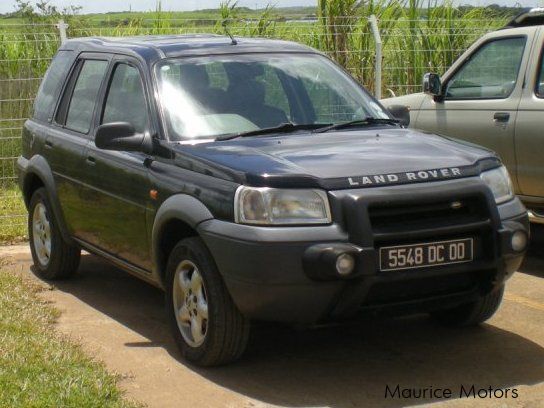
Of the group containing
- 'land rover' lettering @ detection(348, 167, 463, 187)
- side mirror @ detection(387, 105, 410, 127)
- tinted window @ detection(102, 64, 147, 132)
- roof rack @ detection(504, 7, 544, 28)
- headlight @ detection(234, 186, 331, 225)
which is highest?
roof rack @ detection(504, 7, 544, 28)

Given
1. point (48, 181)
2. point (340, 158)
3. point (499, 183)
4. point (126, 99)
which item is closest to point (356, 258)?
point (340, 158)

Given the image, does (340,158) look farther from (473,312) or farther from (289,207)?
(473,312)

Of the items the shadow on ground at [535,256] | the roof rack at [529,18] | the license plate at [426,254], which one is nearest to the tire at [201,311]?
the license plate at [426,254]

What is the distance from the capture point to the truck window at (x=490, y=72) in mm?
9055

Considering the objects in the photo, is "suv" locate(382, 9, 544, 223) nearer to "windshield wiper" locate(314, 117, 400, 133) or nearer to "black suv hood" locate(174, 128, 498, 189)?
"windshield wiper" locate(314, 117, 400, 133)

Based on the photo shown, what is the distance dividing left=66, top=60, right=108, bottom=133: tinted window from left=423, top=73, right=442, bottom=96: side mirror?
2.90m

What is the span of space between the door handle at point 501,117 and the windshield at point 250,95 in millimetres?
1752

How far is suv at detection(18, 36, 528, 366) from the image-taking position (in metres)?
5.74

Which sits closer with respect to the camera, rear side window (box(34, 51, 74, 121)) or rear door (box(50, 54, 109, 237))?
rear door (box(50, 54, 109, 237))

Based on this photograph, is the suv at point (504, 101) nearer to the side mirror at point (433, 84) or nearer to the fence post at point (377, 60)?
the side mirror at point (433, 84)

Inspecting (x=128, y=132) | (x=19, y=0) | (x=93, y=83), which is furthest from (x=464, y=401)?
(x=19, y=0)

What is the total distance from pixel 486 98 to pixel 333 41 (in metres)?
4.54

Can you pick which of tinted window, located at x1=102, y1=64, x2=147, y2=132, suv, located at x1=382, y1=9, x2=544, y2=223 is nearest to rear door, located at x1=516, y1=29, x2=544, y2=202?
suv, located at x1=382, y1=9, x2=544, y2=223

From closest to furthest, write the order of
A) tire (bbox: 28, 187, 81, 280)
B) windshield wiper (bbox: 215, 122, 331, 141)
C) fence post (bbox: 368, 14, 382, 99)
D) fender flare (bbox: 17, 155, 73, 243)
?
windshield wiper (bbox: 215, 122, 331, 141) < fender flare (bbox: 17, 155, 73, 243) < tire (bbox: 28, 187, 81, 280) < fence post (bbox: 368, 14, 382, 99)
